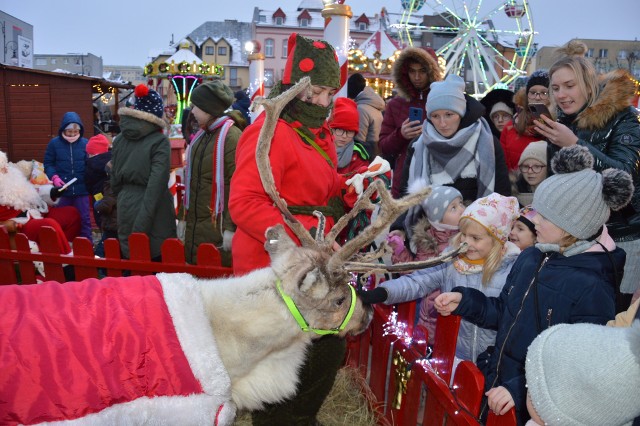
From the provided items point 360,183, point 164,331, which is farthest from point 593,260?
point 164,331

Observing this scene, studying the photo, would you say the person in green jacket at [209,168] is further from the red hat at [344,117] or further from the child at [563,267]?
the child at [563,267]

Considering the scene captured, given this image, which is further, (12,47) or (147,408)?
(12,47)

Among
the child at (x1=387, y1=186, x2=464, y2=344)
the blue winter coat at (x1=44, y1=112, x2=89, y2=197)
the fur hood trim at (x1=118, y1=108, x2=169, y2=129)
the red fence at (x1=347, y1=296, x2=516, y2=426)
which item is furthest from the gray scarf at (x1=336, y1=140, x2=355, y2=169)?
the blue winter coat at (x1=44, y1=112, x2=89, y2=197)

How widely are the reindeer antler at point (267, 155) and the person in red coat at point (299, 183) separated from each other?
0.10 meters

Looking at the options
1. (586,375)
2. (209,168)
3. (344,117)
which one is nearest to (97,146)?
(209,168)

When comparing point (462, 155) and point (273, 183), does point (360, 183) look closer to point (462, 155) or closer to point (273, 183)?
point (273, 183)

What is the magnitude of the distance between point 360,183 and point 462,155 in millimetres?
994

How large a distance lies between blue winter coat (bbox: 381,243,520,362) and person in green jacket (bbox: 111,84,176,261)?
7.78ft

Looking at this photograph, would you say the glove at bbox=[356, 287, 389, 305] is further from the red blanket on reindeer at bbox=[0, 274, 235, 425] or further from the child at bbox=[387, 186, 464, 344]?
the red blanket on reindeer at bbox=[0, 274, 235, 425]

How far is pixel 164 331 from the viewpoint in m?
1.97

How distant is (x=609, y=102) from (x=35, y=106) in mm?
12847

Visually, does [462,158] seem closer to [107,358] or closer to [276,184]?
[276,184]

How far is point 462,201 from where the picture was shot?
10.7ft

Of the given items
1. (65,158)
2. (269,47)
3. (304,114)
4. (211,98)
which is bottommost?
(65,158)
